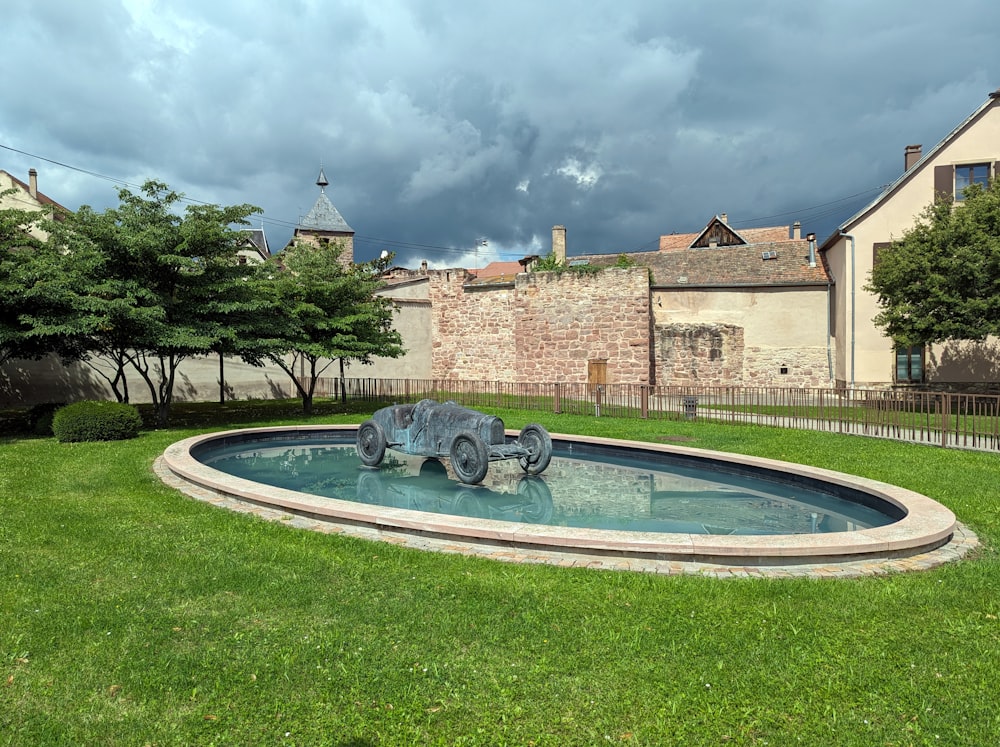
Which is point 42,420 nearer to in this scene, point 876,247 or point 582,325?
point 582,325

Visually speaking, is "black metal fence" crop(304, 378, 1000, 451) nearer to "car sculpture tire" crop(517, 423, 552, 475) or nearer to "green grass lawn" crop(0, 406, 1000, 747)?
"car sculpture tire" crop(517, 423, 552, 475)

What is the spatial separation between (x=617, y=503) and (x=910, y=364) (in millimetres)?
22675

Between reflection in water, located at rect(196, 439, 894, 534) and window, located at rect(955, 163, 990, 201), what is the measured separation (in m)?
21.5

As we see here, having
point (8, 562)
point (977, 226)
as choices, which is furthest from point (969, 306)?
point (8, 562)

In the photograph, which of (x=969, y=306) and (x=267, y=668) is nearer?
(x=267, y=668)

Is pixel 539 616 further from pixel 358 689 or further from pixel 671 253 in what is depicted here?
pixel 671 253

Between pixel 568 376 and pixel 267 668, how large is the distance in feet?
83.6

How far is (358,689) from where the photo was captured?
131 inches

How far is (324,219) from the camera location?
49.9m

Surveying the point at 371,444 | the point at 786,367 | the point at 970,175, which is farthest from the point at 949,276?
the point at 371,444

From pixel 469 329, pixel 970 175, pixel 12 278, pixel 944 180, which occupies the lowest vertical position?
pixel 12 278

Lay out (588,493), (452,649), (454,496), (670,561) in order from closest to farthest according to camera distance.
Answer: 1. (452,649)
2. (670,561)
3. (454,496)
4. (588,493)

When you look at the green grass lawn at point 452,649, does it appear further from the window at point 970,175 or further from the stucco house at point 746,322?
the window at point 970,175

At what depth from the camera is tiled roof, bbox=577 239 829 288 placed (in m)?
28.5
